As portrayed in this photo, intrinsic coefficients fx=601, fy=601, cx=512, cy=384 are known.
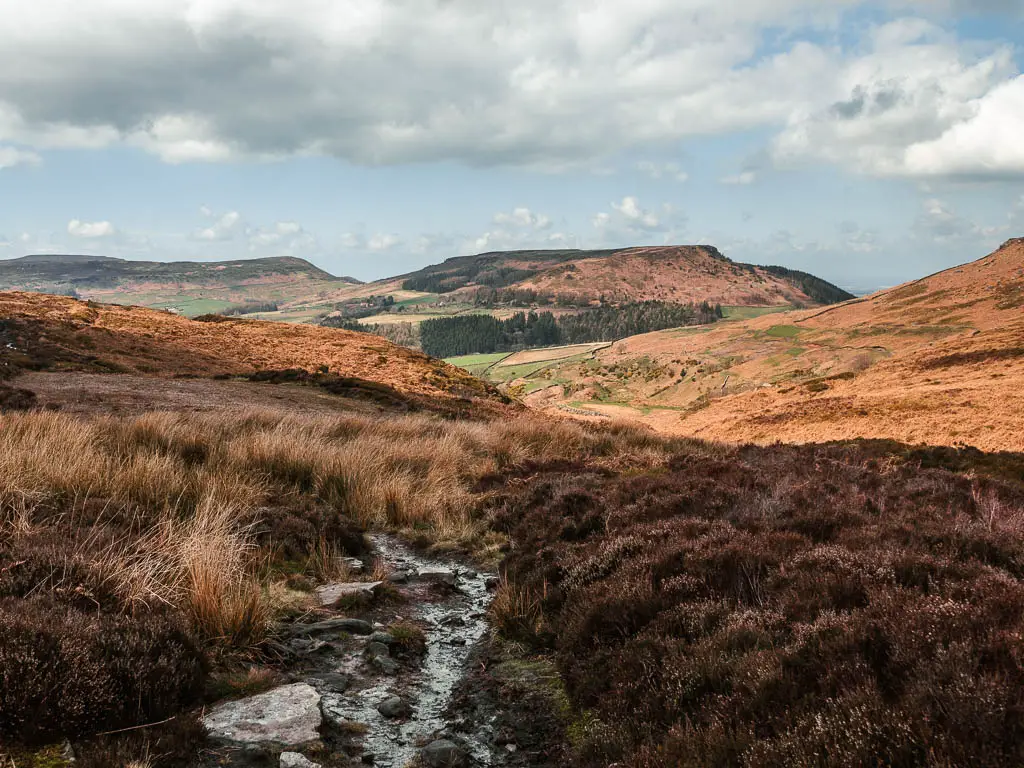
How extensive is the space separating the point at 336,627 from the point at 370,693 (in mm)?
1100

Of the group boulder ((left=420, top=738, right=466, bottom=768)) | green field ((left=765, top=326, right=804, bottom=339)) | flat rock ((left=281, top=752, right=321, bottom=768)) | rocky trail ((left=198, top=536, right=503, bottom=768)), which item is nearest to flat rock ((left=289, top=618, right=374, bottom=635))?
rocky trail ((left=198, top=536, right=503, bottom=768))

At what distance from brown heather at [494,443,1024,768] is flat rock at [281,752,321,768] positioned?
1655mm

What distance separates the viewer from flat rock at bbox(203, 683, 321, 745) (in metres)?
3.80

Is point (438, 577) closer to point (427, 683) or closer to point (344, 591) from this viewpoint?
point (344, 591)

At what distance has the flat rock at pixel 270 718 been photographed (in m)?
3.80

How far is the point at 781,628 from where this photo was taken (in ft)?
13.7

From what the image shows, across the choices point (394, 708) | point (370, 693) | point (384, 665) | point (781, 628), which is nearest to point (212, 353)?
point (384, 665)

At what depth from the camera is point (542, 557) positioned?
25.0ft

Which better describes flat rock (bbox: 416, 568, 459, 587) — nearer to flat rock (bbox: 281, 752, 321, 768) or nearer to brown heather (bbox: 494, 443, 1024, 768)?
brown heather (bbox: 494, 443, 1024, 768)

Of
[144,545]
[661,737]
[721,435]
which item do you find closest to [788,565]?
[661,737]

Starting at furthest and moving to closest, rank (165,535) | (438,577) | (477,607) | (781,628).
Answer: (438,577) < (477,607) < (165,535) < (781,628)

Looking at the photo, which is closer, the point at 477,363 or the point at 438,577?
the point at 438,577

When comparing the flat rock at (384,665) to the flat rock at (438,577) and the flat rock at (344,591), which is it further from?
the flat rock at (438,577)

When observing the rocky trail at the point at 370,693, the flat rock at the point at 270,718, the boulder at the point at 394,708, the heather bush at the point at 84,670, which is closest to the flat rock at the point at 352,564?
the rocky trail at the point at 370,693
